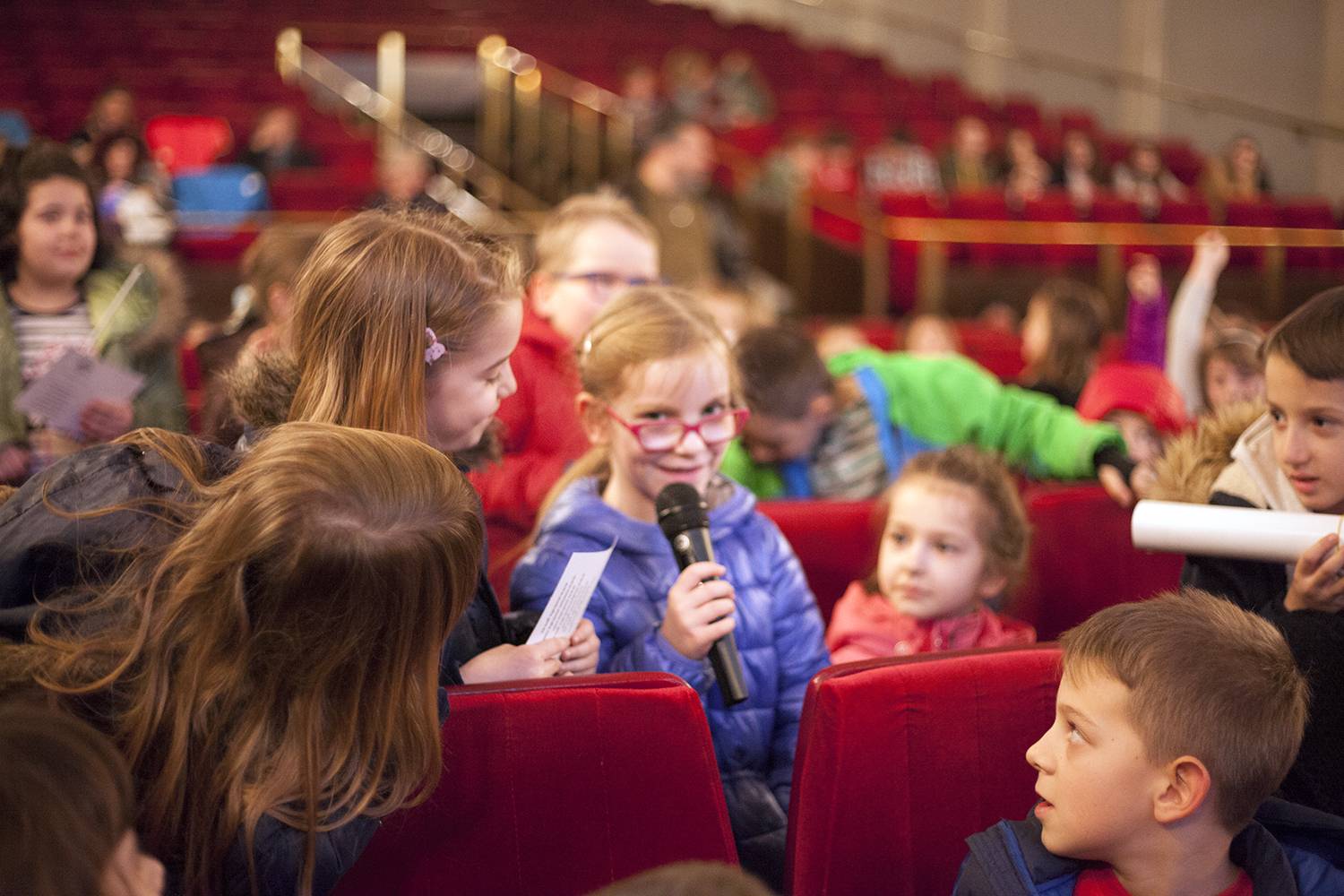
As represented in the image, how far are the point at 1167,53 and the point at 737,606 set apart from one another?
412 inches

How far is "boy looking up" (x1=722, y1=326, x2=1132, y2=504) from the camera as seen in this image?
8.52ft

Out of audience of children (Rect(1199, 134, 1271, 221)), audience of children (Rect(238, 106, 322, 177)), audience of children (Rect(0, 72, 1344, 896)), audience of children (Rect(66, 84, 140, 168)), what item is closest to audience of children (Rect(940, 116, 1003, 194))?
audience of children (Rect(1199, 134, 1271, 221))

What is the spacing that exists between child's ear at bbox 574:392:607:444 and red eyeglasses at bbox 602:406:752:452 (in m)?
0.06

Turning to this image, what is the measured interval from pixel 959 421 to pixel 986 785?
1.37 metres

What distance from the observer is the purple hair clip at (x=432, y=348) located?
1.56 meters

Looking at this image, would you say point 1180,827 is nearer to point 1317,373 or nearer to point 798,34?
point 1317,373

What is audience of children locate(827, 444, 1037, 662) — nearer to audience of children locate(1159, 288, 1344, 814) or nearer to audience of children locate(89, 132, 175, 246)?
audience of children locate(1159, 288, 1344, 814)

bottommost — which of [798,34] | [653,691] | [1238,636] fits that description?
[653,691]

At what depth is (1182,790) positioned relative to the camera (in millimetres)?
1285

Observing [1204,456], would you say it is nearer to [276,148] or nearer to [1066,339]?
[1066,339]

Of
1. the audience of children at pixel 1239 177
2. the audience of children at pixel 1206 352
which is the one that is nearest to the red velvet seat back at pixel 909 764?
the audience of children at pixel 1206 352

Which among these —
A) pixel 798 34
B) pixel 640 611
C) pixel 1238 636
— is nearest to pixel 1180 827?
pixel 1238 636

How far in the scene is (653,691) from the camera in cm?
144

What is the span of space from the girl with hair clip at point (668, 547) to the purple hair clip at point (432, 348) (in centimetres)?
40
